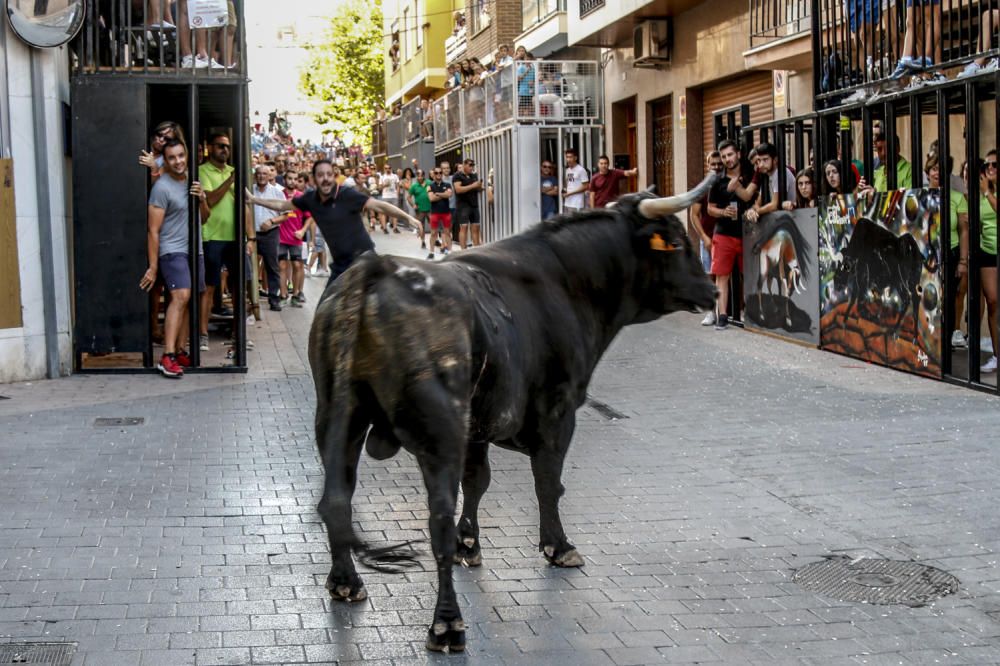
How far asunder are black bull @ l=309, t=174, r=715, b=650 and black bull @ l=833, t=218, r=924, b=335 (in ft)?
19.0

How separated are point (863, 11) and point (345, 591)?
31.4ft

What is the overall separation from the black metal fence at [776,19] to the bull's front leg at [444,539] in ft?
44.3

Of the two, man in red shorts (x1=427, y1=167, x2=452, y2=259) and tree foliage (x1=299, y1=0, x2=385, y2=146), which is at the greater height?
tree foliage (x1=299, y1=0, x2=385, y2=146)

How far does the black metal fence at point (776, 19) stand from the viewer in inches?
683

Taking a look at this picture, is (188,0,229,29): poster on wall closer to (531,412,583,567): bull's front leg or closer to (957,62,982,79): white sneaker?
(957,62,982,79): white sneaker

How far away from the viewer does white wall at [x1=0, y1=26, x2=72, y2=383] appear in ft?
38.2

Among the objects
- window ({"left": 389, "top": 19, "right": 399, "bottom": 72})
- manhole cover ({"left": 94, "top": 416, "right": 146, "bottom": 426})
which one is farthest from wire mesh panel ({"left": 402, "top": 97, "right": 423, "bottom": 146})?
manhole cover ({"left": 94, "top": 416, "right": 146, "bottom": 426})

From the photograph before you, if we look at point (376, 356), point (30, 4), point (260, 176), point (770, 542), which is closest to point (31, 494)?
point (376, 356)

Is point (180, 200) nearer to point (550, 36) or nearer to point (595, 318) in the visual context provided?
point (595, 318)

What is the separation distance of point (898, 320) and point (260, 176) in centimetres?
935

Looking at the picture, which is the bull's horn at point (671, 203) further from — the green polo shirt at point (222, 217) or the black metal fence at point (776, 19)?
the black metal fence at point (776, 19)

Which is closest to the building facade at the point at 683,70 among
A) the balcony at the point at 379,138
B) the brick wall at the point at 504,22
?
the brick wall at the point at 504,22

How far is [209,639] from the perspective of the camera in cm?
505

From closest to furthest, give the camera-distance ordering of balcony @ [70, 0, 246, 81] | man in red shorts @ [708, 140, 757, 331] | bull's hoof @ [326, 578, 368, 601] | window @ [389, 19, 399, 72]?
1. bull's hoof @ [326, 578, 368, 601]
2. balcony @ [70, 0, 246, 81]
3. man in red shorts @ [708, 140, 757, 331]
4. window @ [389, 19, 399, 72]
